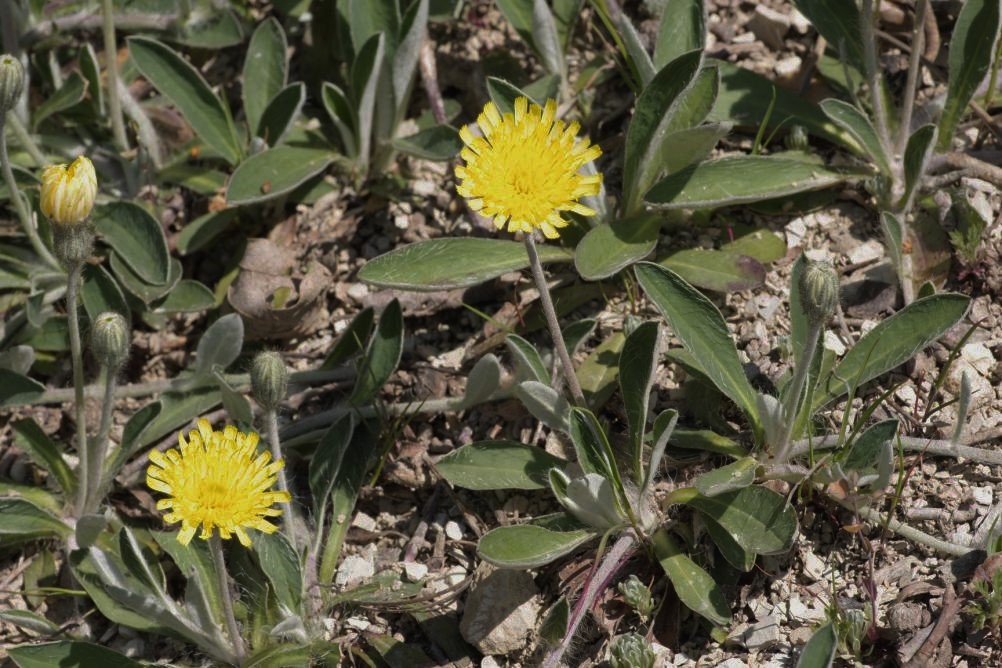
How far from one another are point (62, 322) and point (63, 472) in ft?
2.19

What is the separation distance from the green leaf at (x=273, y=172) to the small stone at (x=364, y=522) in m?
1.21

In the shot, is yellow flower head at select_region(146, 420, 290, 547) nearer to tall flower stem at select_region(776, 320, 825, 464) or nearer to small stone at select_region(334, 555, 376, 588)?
small stone at select_region(334, 555, 376, 588)

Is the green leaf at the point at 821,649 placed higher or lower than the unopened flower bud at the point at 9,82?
lower

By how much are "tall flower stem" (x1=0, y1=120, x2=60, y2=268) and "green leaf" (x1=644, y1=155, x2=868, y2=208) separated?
81.5 inches

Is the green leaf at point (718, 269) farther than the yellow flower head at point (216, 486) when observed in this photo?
Yes

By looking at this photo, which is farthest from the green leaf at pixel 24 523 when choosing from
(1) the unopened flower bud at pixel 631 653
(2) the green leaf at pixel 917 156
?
(2) the green leaf at pixel 917 156

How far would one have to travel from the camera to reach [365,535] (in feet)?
12.5

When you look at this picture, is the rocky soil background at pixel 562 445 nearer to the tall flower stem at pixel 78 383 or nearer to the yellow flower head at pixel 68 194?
the tall flower stem at pixel 78 383

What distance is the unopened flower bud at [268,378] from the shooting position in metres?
3.19

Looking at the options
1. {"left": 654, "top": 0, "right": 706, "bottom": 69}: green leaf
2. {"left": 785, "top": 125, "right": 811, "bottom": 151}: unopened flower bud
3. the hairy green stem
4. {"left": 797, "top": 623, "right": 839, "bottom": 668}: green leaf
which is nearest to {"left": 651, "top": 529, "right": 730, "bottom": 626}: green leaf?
{"left": 797, "top": 623, "right": 839, "bottom": 668}: green leaf

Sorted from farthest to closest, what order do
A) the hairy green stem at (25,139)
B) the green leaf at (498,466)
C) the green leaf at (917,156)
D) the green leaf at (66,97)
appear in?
the green leaf at (66,97) < the hairy green stem at (25,139) < the green leaf at (917,156) < the green leaf at (498,466)

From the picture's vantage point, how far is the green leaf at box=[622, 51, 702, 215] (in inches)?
143

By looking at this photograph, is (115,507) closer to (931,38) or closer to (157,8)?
(157,8)

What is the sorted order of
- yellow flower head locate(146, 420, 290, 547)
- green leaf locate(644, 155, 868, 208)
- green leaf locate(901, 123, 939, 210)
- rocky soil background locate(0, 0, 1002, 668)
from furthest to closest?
1. green leaf locate(644, 155, 868, 208)
2. green leaf locate(901, 123, 939, 210)
3. rocky soil background locate(0, 0, 1002, 668)
4. yellow flower head locate(146, 420, 290, 547)
